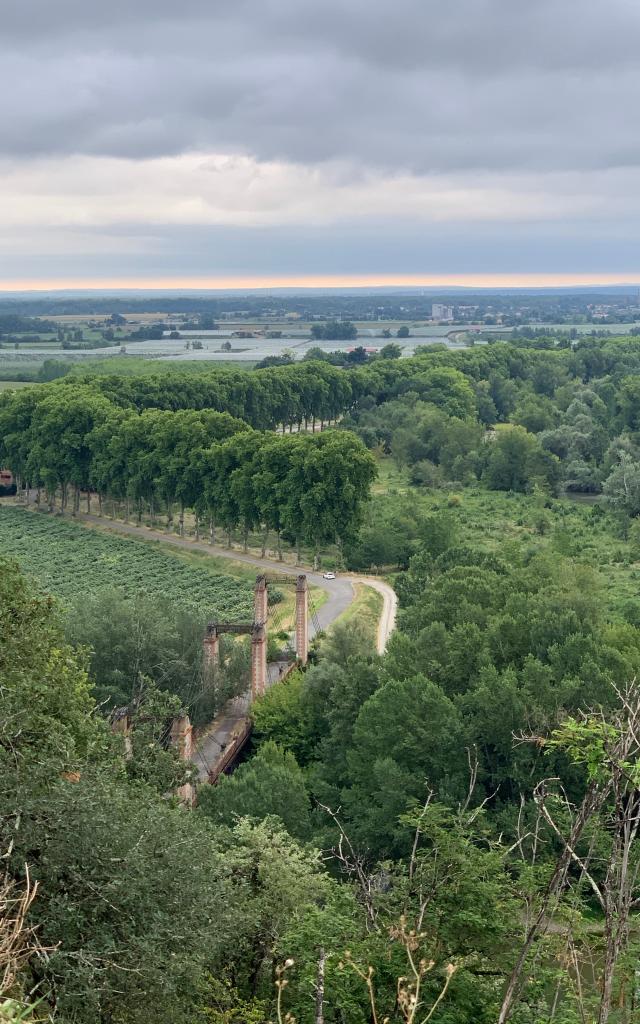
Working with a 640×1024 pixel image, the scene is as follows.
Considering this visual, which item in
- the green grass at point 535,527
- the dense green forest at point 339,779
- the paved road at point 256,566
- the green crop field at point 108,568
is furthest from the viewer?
the green grass at point 535,527

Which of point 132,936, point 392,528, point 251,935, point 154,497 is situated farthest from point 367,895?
point 154,497

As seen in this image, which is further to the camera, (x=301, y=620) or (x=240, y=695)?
(x=301, y=620)

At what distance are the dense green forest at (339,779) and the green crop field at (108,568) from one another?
116 centimetres

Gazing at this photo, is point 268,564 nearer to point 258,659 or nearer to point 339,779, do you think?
point 258,659

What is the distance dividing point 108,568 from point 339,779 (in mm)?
33070

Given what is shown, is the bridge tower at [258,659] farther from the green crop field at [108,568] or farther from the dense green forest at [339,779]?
the green crop field at [108,568]

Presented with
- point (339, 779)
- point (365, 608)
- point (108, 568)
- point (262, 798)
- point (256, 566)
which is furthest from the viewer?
point (256, 566)

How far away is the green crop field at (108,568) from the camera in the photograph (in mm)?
57812

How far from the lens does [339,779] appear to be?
3419 cm

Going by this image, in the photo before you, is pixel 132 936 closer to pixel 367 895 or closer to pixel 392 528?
pixel 367 895

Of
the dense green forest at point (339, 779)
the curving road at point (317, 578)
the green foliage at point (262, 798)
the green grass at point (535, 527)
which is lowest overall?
the curving road at point (317, 578)

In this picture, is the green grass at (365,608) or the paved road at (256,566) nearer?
the paved road at (256,566)

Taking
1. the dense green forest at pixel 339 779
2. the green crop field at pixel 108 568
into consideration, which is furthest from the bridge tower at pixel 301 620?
the green crop field at pixel 108 568

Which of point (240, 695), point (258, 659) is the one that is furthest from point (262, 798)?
point (240, 695)
